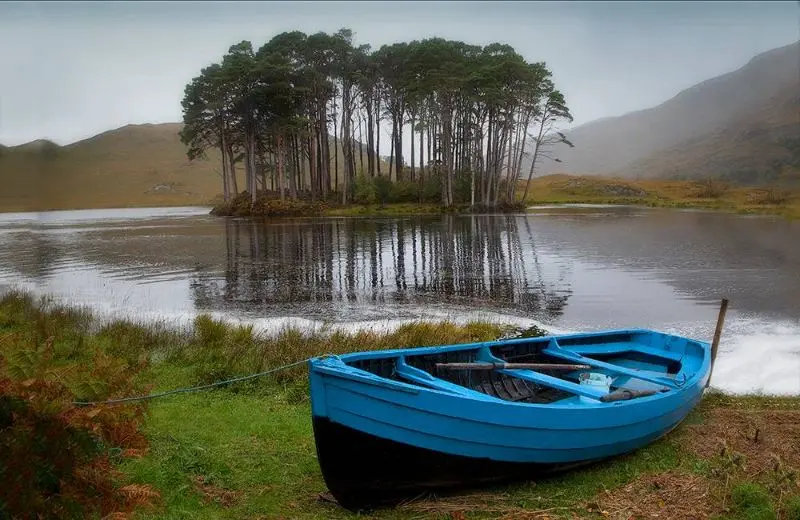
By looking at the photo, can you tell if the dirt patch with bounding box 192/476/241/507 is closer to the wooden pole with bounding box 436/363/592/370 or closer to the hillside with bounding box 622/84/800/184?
the wooden pole with bounding box 436/363/592/370

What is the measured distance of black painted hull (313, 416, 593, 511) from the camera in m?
6.36

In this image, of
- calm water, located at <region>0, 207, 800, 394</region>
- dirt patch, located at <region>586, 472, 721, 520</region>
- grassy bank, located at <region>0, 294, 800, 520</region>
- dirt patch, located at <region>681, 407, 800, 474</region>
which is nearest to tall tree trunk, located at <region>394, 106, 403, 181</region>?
calm water, located at <region>0, 207, 800, 394</region>

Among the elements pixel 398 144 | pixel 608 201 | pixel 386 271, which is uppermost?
pixel 398 144

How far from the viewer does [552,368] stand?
9039mm

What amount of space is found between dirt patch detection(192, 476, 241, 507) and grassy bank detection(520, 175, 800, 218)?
5150 cm

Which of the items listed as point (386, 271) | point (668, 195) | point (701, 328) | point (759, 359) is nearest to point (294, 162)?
point (386, 271)

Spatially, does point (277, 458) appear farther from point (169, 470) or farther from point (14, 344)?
point (14, 344)

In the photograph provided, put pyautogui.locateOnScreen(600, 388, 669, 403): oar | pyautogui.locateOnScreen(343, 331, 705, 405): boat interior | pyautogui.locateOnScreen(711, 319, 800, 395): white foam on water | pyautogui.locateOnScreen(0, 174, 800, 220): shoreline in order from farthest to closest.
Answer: pyautogui.locateOnScreen(0, 174, 800, 220): shoreline < pyautogui.locateOnScreen(711, 319, 800, 395): white foam on water < pyautogui.locateOnScreen(343, 331, 705, 405): boat interior < pyautogui.locateOnScreen(600, 388, 669, 403): oar

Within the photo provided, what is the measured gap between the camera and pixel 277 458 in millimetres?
7660

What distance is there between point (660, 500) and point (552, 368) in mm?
2700

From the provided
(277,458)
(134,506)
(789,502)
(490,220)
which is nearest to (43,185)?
(277,458)

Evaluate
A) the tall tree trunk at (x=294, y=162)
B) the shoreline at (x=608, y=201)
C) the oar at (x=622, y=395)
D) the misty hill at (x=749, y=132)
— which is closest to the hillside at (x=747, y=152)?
the misty hill at (x=749, y=132)

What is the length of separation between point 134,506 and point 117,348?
7.70 m

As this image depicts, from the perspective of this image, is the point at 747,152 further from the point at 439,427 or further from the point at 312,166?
the point at 439,427
